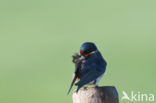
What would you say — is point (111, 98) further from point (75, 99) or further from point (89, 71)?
point (89, 71)

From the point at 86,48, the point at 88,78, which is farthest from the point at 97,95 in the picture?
the point at 86,48

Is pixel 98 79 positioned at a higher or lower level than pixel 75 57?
lower

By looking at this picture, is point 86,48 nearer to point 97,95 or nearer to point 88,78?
point 88,78

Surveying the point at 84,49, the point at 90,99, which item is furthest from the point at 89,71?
the point at 90,99

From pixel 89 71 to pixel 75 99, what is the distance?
556mm

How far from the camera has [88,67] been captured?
3.12m

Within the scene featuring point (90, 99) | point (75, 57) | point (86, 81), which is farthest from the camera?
point (75, 57)

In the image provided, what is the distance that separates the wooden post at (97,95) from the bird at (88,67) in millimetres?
113

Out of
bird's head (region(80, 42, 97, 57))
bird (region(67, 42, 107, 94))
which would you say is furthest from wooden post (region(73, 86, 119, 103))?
bird's head (region(80, 42, 97, 57))

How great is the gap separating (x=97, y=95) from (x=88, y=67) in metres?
0.61

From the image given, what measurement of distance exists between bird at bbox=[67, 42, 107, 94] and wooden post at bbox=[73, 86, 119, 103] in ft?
0.37

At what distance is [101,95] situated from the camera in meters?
2.58

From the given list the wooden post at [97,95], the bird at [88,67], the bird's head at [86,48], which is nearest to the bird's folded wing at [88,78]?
the bird at [88,67]

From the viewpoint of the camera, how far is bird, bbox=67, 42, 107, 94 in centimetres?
302
